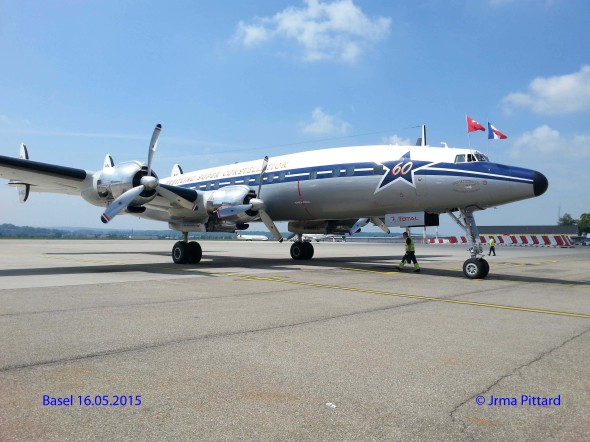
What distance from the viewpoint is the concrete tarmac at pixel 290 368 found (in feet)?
11.5

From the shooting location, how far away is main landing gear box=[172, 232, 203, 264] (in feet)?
62.6

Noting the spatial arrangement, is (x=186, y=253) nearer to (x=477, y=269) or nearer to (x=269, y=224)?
(x=269, y=224)

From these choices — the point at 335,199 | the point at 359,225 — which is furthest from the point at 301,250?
the point at 335,199

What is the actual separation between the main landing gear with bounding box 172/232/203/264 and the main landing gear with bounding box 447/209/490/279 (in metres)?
10.3

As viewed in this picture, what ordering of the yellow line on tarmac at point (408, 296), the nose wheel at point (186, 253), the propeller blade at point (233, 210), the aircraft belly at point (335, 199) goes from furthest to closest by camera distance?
the nose wheel at point (186, 253), the propeller blade at point (233, 210), the aircraft belly at point (335, 199), the yellow line on tarmac at point (408, 296)

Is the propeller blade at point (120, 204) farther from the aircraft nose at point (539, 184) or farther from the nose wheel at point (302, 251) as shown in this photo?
the aircraft nose at point (539, 184)

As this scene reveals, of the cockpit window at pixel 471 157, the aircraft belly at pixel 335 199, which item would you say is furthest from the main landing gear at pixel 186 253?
the cockpit window at pixel 471 157

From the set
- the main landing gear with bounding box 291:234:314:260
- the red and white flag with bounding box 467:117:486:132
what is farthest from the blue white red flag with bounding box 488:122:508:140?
the main landing gear with bounding box 291:234:314:260

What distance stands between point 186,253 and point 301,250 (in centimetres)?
594

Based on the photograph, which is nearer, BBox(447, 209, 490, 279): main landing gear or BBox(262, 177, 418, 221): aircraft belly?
BBox(447, 209, 490, 279): main landing gear

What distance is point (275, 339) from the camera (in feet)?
20.3

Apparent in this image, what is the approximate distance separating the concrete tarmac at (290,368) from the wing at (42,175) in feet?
22.5

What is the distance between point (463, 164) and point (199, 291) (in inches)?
358

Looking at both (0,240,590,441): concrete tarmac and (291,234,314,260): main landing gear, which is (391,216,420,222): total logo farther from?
(291,234,314,260): main landing gear
